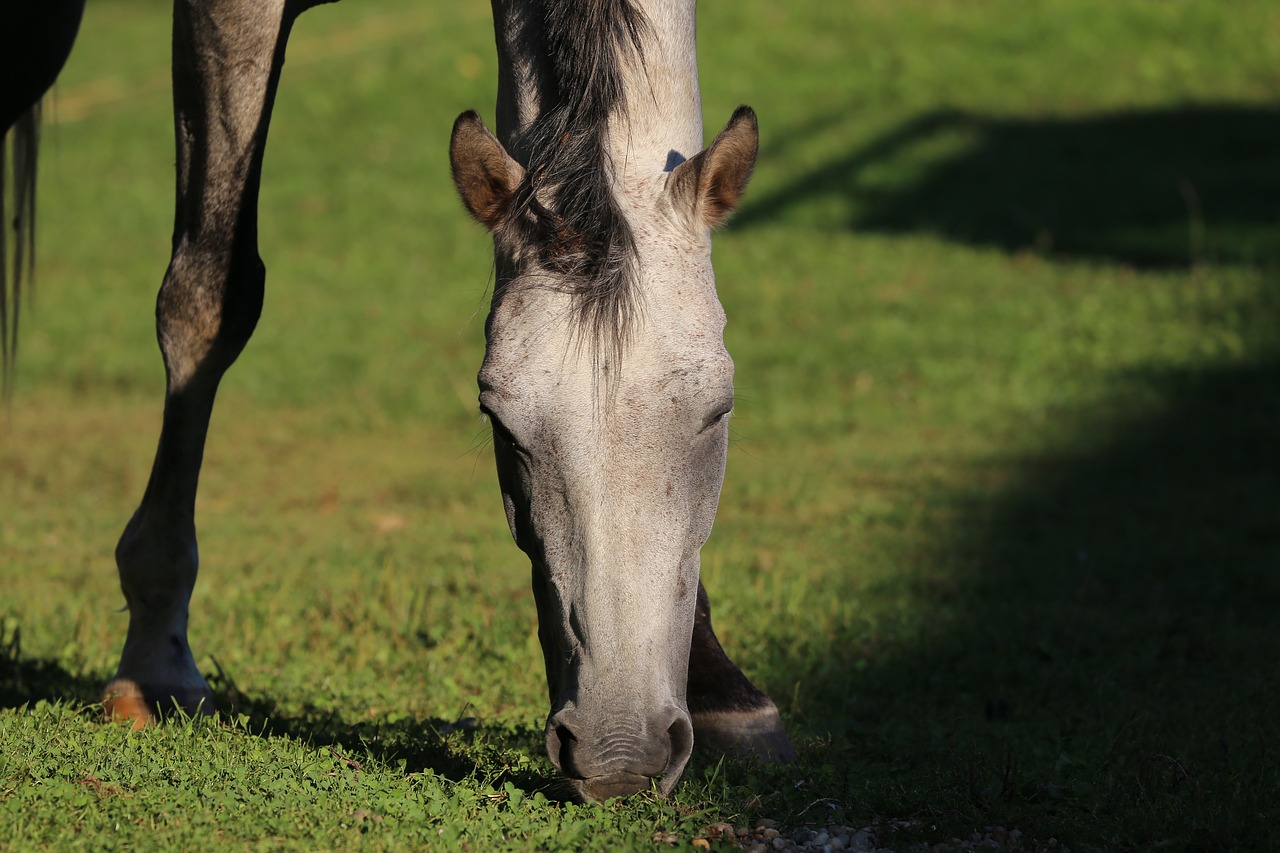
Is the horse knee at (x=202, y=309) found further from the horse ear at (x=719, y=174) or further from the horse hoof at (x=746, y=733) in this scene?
the horse hoof at (x=746, y=733)

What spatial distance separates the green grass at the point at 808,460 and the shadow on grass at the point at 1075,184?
5 cm

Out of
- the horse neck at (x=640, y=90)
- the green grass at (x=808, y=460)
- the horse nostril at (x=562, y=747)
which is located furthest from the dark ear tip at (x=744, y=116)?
the horse nostril at (x=562, y=747)

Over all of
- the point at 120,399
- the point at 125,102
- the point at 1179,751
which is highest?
the point at 125,102

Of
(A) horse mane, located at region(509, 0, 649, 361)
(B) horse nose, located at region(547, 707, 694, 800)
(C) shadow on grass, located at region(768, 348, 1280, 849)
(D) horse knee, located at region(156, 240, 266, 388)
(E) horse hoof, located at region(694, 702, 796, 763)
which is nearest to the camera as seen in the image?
(B) horse nose, located at region(547, 707, 694, 800)

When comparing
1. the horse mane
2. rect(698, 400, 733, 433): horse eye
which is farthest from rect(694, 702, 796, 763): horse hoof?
the horse mane

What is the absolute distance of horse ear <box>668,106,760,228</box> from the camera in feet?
10.2

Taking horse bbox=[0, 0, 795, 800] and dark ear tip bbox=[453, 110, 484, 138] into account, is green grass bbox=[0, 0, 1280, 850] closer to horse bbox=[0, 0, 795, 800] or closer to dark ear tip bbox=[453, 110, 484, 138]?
horse bbox=[0, 0, 795, 800]

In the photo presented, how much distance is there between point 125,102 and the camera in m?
17.5

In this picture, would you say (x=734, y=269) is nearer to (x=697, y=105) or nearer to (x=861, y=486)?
(x=861, y=486)

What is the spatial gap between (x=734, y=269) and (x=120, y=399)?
16.2ft

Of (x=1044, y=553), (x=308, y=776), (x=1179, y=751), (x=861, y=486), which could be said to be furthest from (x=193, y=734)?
(x=861, y=486)

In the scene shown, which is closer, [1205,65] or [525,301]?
[525,301]

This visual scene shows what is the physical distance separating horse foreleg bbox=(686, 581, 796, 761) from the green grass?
227 mm

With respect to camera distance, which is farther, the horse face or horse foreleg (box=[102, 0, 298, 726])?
horse foreleg (box=[102, 0, 298, 726])
